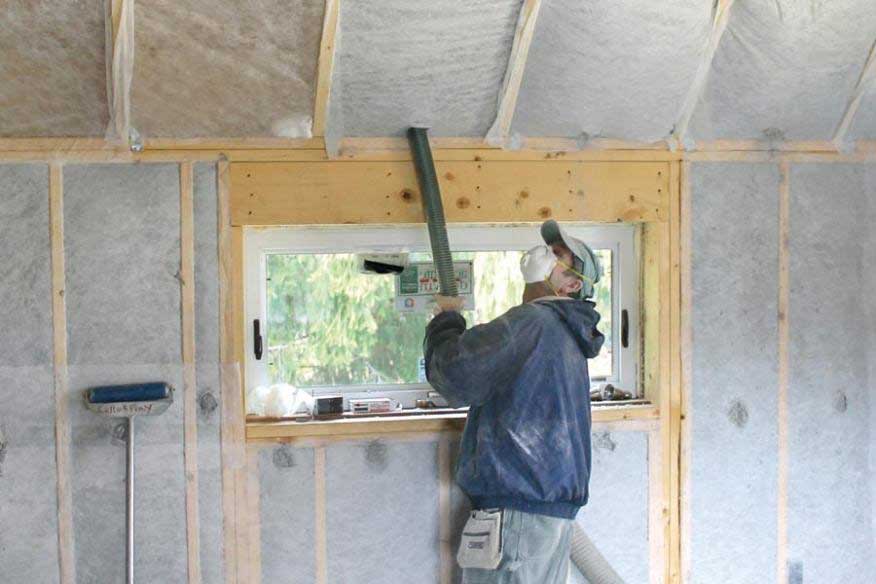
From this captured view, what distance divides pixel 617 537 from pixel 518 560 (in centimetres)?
69

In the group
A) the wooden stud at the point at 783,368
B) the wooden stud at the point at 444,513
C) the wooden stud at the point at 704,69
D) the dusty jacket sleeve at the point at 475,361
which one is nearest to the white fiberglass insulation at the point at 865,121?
the wooden stud at the point at 783,368

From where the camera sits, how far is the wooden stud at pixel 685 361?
324cm

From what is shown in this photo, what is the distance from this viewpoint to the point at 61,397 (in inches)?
115

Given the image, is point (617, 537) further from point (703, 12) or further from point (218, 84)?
point (218, 84)

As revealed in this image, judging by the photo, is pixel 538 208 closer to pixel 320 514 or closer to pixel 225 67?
pixel 225 67

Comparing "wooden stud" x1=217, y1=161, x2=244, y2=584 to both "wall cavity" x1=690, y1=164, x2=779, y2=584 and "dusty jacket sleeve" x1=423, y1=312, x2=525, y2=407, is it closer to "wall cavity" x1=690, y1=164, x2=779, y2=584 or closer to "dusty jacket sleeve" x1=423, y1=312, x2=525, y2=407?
"dusty jacket sleeve" x1=423, y1=312, x2=525, y2=407

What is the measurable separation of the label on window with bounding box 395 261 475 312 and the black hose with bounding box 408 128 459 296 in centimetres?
25

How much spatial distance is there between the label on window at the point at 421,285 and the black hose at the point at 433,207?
0.25m

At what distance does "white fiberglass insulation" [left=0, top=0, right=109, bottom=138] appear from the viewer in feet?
8.47

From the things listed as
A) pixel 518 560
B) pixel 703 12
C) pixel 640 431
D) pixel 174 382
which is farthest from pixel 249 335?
pixel 703 12

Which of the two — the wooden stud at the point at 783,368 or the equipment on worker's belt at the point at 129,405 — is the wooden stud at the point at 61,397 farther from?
the wooden stud at the point at 783,368

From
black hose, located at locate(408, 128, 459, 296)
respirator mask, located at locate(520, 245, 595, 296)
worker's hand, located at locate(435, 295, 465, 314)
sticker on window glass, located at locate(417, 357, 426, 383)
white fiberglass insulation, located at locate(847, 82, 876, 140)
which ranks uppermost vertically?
white fiberglass insulation, located at locate(847, 82, 876, 140)

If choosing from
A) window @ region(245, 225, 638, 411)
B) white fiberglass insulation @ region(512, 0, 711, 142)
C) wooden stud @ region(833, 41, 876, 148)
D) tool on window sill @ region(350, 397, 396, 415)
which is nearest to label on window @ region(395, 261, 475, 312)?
window @ region(245, 225, 638, 411)

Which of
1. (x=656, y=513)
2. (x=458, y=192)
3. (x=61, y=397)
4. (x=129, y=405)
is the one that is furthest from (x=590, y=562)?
(x=61, y=397)
